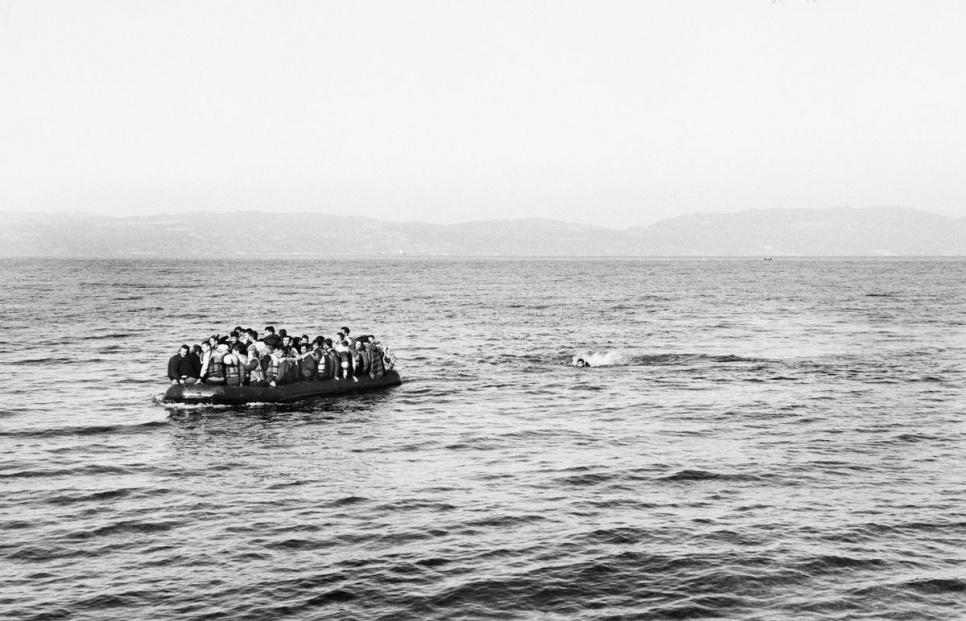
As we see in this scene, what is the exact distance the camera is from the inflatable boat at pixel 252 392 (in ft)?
115

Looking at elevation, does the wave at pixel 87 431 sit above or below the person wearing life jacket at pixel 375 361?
below

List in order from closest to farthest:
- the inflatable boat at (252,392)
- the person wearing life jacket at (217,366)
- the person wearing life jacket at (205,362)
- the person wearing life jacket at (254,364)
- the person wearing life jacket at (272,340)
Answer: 1. the inflatable boat at (252,392)
2. the person wearing life jacket at (205,362)
3. the person wearing life jacket at (217,366)
4. the person wearing life jacket at (254,364)
5. the person wearing life jacket at (272,340)

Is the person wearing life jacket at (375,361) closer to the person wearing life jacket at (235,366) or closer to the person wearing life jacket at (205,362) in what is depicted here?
the person wearing life jacket at (235,366)

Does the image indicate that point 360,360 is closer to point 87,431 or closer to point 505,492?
point 87,431

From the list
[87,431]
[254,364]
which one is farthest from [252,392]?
[87,431]

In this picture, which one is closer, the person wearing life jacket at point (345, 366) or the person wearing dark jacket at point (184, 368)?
the person wearing dark jacket at point (184, 368)

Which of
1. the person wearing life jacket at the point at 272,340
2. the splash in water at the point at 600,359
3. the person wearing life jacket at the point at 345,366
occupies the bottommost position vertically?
the splash in water at the point at 600,359

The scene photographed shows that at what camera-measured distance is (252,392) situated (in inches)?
1411

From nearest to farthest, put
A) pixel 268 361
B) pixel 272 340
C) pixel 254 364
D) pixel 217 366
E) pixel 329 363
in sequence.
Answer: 1. pixel 217 366
2. pixel 254 364
3. pixel 268 361
4. pixel 272 340
5. pixel 329 363

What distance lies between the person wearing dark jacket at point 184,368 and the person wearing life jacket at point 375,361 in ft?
23.3

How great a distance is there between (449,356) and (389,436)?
22.6 metres

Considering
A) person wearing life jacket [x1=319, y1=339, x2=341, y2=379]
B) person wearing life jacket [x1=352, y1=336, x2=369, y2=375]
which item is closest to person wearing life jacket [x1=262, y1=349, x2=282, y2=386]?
person wearing life jacket [x1=319, y1=339, x2=341, y2=379]

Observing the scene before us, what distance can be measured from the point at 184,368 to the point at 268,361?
2999 millimetres

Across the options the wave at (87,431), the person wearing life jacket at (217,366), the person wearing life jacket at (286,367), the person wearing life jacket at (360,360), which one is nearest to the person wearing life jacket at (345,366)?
the person wearing life jacket at (360,360)
